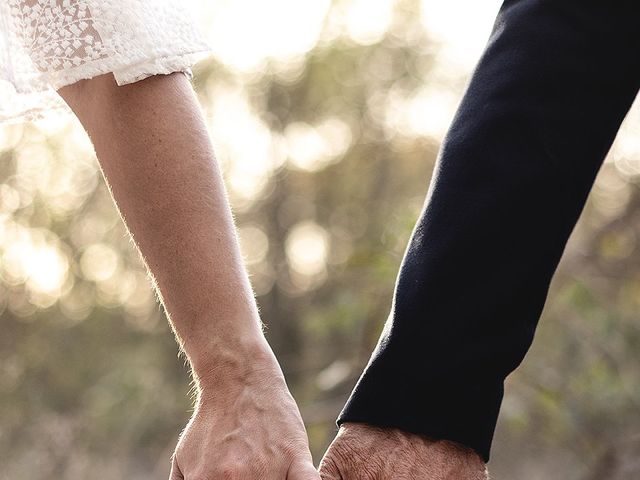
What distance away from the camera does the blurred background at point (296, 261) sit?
5078mm

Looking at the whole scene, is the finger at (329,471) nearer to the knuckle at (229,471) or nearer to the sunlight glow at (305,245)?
the knuckle at (229,471)

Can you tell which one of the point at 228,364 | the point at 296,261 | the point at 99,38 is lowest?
the point at 296,261

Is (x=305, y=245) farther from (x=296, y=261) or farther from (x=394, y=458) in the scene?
(x=394, y=458)

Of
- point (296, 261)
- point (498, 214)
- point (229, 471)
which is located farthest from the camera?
point (296, 261)

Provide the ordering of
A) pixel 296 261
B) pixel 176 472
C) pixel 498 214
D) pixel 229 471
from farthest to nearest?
pixel 296 261 → pixel 498 214 → pixel 176 472 → pixel 229 471

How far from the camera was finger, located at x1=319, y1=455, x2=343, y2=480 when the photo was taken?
5.18 ft

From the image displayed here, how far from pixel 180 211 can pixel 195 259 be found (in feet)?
0.25

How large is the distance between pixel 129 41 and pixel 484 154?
0.61 meters

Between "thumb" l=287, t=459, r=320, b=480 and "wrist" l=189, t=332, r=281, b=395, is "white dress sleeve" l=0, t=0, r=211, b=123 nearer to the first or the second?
"wrist" l=189, t=332, r=281, b=395

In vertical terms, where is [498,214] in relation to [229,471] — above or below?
above

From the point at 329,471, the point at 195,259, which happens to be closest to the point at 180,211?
the point at 195,259

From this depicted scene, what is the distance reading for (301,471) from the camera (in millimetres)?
1418

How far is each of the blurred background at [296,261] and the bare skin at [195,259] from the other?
2.66m

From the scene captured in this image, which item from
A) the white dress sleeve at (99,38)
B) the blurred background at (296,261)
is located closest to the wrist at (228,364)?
the white dress sleeve at (99,38)
